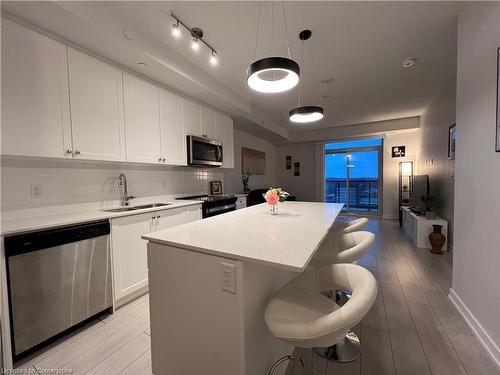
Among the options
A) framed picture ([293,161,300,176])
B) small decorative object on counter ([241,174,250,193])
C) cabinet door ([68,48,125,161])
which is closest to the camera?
cabinet door ([68,48,125,161])

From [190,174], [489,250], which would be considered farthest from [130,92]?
[489,250]

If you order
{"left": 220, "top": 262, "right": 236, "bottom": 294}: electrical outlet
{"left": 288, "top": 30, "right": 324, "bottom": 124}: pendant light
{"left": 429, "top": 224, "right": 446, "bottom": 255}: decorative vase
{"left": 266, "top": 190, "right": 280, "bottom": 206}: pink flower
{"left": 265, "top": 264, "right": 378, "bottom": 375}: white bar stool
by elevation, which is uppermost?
{"left": 288, "top": 30, "right": 324, "bottom": 124}: pendant light

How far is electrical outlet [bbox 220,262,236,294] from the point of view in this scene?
3.38 ft

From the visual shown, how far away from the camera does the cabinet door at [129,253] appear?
2.04 metres

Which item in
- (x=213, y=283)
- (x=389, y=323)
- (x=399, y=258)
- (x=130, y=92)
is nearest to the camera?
(x=213, y=283)

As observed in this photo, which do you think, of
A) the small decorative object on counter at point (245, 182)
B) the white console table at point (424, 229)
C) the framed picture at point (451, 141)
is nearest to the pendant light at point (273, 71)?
the framed picture at point (451, 141)

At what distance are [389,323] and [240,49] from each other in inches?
125

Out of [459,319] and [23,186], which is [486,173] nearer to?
[459,319]

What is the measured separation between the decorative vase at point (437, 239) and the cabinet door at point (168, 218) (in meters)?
3.91

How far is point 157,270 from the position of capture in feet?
4.21

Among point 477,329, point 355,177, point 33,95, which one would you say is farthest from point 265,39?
point 355,177

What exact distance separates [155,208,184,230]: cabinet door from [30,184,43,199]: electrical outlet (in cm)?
101

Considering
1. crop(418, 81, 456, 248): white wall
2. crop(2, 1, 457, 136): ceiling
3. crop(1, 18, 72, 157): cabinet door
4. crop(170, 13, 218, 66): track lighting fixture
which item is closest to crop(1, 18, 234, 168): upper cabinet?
crop(1, 18, 72, 157): cabinet door

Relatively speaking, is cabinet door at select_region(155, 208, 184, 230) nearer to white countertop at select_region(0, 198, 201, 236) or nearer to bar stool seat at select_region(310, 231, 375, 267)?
white countertop at select_region(0, 198, 201, 236)
